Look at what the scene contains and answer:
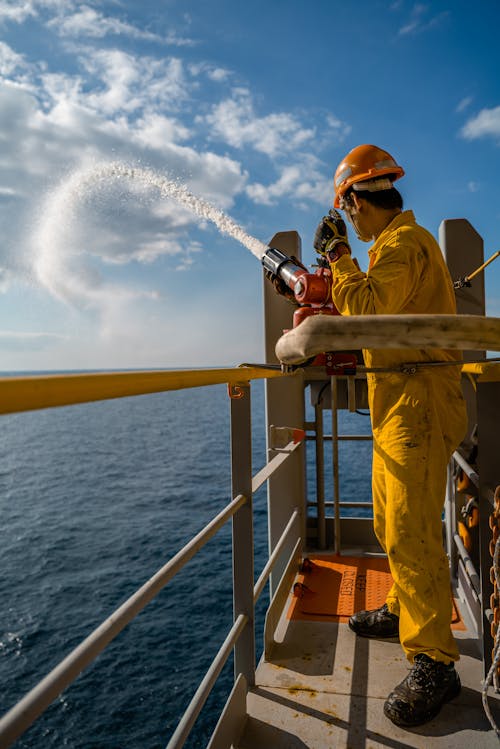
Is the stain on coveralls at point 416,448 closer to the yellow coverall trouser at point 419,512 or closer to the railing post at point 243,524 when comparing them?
the yellow coverall trouser at point 419,512

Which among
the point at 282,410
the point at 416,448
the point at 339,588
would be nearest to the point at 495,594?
the point at 416,448

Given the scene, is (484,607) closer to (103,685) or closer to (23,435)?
(103,685)

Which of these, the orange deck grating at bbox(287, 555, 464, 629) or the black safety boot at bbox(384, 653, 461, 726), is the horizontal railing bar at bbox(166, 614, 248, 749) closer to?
the black safety boot at bbox(384, 653, 461, 726)

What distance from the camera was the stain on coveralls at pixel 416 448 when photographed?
1.72 metres

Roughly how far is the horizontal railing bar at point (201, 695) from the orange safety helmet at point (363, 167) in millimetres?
1691

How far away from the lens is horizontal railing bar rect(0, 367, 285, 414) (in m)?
0.59

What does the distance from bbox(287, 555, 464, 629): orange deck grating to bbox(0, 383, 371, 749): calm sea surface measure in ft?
23.3

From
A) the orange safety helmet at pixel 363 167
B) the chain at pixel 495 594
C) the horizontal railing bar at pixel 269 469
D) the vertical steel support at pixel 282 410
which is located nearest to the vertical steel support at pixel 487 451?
the chain at pixel 495 594

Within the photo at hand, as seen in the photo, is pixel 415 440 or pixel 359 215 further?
pixel 359 215

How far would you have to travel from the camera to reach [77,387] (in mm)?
689

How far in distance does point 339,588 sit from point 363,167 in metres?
2.20

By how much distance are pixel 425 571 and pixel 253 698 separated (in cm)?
80

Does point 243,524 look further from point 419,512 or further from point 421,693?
point 421,693

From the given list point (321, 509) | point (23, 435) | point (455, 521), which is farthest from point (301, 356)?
point (23, 435)
